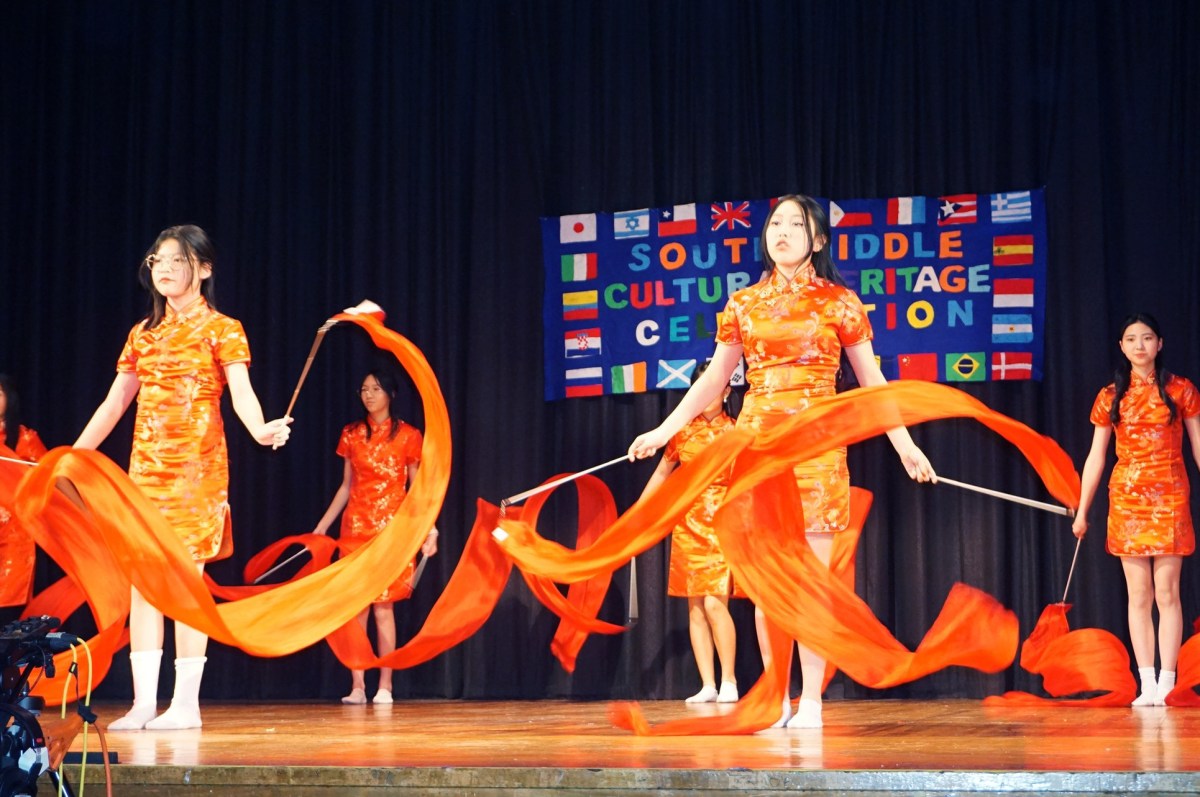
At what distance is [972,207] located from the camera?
6.88m

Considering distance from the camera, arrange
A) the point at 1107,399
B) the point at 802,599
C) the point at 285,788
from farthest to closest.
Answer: the point at 1107,399 < the point at 802,599 < the point at 285,788

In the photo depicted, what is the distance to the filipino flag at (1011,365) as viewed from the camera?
673 centimetres

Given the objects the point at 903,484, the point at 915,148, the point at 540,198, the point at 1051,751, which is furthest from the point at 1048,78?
the point at 1051,751

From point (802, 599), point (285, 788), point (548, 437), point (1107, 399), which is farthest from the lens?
point (548, 437)

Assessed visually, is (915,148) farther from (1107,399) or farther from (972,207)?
(1107,399)

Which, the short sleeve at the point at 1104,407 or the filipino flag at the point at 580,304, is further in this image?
the filipino flag at the point at 580,304

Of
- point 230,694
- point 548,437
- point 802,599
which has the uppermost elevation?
point 548,437

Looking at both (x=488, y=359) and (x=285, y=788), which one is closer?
(x=285, y=788)

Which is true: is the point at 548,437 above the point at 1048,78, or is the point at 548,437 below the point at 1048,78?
below

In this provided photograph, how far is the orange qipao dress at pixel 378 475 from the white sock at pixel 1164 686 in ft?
10.9

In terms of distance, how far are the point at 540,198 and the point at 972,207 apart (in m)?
2.20

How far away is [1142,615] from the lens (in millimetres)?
5891

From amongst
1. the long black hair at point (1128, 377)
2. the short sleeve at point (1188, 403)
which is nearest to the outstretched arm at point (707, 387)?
the long black hair at point (1128, 377)

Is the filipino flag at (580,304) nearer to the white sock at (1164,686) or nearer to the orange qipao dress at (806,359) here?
the orange qipao dress at (806,359)
